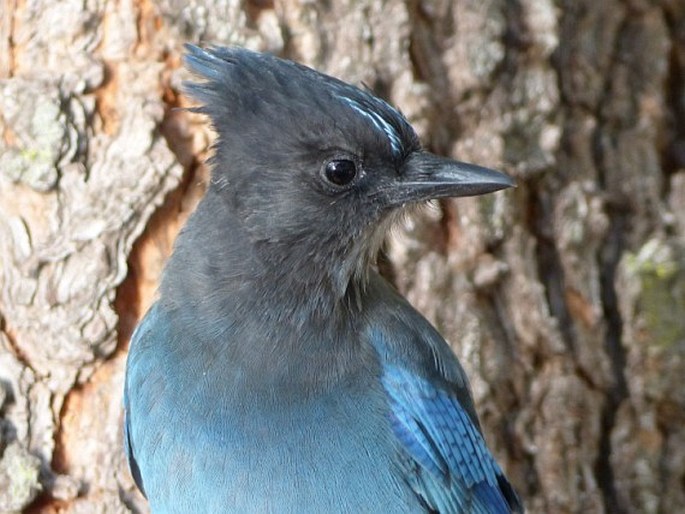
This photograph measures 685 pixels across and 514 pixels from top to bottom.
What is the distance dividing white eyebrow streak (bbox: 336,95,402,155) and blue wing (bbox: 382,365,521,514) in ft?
2.07

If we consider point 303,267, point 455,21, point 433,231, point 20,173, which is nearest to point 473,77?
point 455,21

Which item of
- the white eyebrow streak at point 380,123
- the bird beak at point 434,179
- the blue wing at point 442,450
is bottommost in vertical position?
the blue wing at point 442,450

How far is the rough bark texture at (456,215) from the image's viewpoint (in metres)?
4.11

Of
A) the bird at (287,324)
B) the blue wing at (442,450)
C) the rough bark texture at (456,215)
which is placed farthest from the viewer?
the rough bark texture at (456,215)

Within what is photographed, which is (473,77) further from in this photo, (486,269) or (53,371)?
(53,371)

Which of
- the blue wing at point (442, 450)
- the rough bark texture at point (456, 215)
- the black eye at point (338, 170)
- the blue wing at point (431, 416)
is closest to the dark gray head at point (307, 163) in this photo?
the black eye at point (338, 170)

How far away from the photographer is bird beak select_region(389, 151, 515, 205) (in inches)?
139

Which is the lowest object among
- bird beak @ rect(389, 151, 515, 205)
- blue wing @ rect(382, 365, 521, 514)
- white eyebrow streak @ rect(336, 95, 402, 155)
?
blue wing @ rect(382, 365, 521, 514)

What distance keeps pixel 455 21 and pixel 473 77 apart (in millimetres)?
215

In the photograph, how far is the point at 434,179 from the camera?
3.58 metres

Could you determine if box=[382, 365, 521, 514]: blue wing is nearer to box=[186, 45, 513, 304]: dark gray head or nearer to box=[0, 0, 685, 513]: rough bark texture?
box=[186, 45, 513, 304]: dark gray head

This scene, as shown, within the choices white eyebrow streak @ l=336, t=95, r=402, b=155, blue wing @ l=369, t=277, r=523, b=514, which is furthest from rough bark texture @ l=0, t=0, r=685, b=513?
white eyebrow streak @ l=336, t=95, r=402, b=155

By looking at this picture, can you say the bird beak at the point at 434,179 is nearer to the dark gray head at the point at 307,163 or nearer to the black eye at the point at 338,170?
the dark gray head at the point at 307,163

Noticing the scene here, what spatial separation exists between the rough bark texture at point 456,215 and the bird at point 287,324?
510mm
